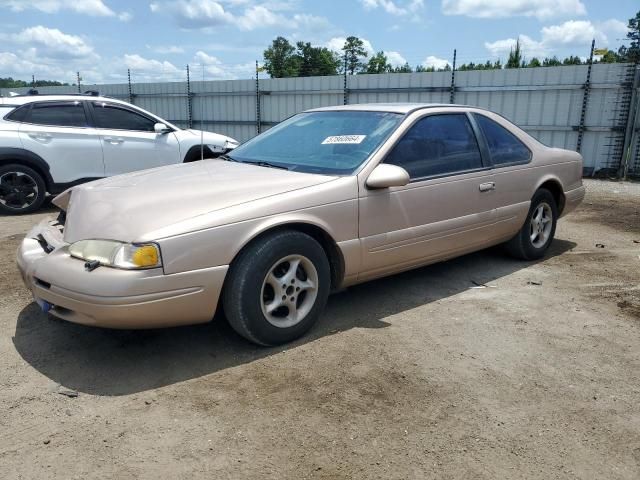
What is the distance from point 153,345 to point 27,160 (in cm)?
524

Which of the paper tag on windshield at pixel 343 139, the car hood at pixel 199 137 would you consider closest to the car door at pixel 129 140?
the car hood at pixel 199 137

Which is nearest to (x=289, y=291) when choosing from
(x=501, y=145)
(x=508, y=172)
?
(x=508, y=172)

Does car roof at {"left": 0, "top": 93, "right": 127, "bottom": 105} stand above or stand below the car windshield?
above

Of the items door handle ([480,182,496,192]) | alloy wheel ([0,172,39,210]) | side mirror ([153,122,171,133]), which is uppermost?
side mirror ([153,122,171,133])

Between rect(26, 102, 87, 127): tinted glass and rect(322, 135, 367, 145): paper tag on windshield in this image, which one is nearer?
rect(322, 135, 367, 145): paper tag on windshield

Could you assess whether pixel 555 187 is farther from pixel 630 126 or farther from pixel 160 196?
pixel 630 126

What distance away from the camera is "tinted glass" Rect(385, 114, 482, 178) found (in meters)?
4.05

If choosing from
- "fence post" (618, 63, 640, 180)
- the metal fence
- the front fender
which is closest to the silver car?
the front fender

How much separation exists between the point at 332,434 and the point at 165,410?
2.84 ft

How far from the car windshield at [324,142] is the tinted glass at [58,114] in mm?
4368

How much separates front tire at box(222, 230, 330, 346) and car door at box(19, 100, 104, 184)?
5.55 m

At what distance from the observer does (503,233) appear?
4973mm

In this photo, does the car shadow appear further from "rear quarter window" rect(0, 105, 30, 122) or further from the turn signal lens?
"rear quarter window" rect(0, 105, 30, 122)

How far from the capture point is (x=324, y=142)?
414 cm
